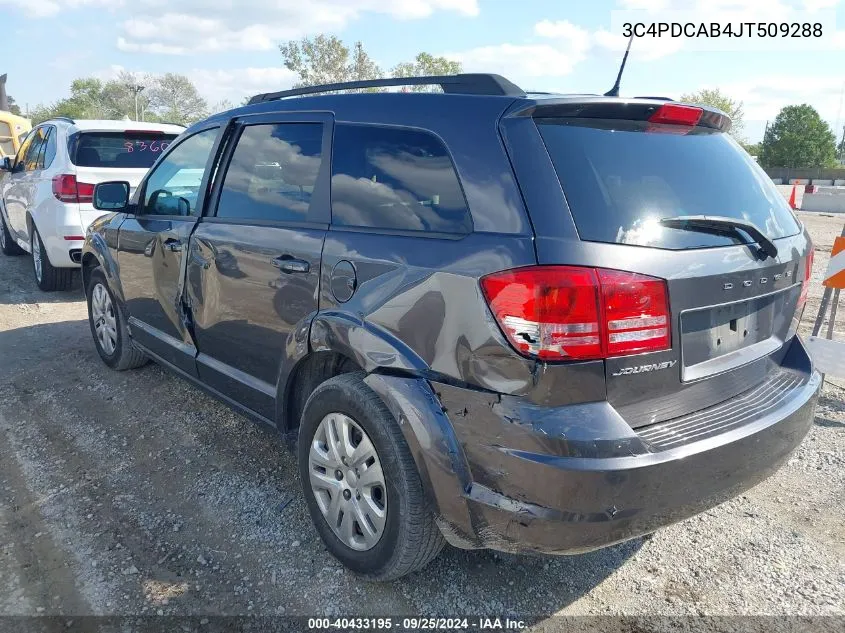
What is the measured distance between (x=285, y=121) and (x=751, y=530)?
2.84 m

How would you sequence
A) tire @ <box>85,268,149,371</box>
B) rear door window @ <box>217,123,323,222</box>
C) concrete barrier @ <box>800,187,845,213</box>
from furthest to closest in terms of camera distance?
Result: concrete barrier @ <box>800,187,845,213</box>, tire @ <box>85,268,149,371</box>, rear door window @ <box>217,123,323,222</box>

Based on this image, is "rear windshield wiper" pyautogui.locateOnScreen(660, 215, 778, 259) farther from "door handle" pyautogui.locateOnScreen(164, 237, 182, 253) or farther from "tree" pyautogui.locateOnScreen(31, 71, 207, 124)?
"tree" pyautogui.locateOnScreen(31, 71, 207, 124)

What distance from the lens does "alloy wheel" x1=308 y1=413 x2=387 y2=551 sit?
2.49m

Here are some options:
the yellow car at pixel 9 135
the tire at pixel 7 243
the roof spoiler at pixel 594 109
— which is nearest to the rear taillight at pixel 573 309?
the roof spoiler at pixel 594 109

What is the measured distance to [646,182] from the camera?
226 centimetres

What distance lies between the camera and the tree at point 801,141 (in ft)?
208

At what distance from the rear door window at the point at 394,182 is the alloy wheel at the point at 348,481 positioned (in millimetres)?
784

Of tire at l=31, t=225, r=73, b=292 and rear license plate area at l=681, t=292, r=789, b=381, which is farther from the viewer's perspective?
tire at l=31, t=225, r=73, b=292

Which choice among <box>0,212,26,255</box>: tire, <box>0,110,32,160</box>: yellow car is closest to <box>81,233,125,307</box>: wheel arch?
<box>0,212,26,255</box>: tire

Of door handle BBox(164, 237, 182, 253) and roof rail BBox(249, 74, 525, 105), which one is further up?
roof rail BBox(249, 74, 525, 105)

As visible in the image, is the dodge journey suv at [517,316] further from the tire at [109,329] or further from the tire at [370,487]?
the tire at [109,329]

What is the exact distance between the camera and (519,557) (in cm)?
283

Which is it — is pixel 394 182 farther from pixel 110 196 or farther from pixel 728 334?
pixel 110 196

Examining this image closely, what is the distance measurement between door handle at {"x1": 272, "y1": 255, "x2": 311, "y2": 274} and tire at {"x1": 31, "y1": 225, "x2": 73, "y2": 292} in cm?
548
